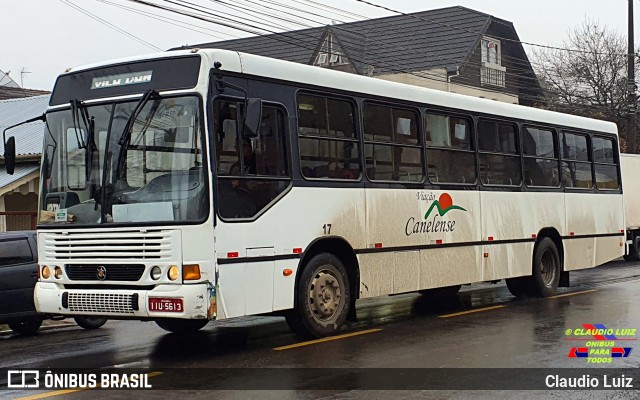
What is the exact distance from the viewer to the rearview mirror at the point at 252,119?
9.46 m

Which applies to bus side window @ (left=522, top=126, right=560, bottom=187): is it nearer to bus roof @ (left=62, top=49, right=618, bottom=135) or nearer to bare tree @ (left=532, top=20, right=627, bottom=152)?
bus roof @ (left=62, top=49, right=618, bottom=135)

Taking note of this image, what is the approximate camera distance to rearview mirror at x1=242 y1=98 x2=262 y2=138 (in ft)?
31.0

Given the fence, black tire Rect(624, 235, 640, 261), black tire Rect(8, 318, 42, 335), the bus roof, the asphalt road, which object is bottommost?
the asphalt road

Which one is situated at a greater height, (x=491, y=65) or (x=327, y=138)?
(x=491, y=65)

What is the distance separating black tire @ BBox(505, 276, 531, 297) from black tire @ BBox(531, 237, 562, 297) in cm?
13

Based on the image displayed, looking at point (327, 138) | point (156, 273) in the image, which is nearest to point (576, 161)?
point (327, 138)

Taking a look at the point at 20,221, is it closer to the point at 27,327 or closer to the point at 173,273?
the point at 27,327

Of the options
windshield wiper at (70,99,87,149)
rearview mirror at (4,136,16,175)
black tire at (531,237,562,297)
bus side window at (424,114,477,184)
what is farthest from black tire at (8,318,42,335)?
black tire at (531,237,562,297)

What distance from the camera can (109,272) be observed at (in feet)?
31.3

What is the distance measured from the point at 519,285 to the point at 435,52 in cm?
2813

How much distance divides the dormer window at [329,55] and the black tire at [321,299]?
33.5 m

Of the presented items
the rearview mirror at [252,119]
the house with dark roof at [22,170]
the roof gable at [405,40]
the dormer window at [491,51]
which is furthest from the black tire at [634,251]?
the rearview mirror at [252,119]

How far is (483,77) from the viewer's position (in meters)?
44.1

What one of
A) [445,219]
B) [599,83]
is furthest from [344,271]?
[599,83]
